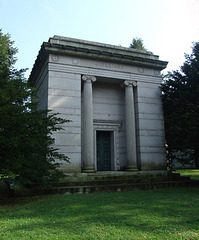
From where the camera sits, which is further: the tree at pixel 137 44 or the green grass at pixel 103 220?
the tree at pixel 137 44

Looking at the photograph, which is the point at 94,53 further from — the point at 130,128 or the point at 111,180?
the point at 111,180

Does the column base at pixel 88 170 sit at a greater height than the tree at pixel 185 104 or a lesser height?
lesser

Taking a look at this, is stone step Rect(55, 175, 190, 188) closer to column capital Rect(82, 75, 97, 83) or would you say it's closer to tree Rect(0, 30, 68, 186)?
tree Rect(0, 30, 68, 186)

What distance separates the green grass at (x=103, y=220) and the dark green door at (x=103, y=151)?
6.23 m

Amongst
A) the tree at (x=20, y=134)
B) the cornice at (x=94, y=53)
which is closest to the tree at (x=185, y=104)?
the cornice at (x=94, y=53)

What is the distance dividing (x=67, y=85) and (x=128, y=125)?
4.36m

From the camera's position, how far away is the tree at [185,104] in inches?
429

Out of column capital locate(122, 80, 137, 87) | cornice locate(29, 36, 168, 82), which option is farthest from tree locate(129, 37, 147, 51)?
column capital locate(122, 80, 137, 87)

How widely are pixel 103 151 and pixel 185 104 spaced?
573cm

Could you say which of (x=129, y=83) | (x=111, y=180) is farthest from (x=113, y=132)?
(x=111, y=180)

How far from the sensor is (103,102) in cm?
1430

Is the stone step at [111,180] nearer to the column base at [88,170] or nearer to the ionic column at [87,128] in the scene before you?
the column base at [88,170]

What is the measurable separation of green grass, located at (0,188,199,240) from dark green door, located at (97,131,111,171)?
6.23 m

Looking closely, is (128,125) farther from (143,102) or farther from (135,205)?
(135,205)
